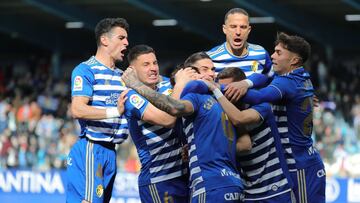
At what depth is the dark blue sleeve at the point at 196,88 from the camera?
6.87 m

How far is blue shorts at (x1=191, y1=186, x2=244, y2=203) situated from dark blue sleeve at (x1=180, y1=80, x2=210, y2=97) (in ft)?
2.52

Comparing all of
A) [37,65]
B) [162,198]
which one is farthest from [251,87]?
[37,65]

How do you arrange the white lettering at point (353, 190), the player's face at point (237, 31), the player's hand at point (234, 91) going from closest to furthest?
the player's hand at point (234, 91), the player's face at point (237, 31), the white lettering at point (353, 190)

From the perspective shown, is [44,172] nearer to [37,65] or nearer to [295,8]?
[295,8]

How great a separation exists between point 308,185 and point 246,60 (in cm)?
134

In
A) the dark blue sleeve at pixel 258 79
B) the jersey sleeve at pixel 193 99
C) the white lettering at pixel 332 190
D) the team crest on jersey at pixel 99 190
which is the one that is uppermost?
the dark blue sleeve at pixel 258 79

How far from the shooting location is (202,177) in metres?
6.80

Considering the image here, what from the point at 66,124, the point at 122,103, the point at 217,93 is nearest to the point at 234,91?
the point at 217,93

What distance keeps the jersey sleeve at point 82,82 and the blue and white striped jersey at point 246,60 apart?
Result: 45.2 inches

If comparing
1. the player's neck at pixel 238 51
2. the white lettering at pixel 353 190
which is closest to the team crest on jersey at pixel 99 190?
the player's neck at pixel 238 51

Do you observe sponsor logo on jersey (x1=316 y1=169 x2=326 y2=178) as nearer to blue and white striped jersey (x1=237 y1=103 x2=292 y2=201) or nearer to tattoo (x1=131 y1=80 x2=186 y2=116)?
blue and white striped jersey (x1=237 y1=103 x2=292 y2=201)

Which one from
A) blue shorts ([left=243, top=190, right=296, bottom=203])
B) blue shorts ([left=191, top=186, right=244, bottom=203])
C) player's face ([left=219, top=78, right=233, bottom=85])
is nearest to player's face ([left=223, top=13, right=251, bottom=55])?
player's face ([left=219, top=78, right=233, bottom=85])

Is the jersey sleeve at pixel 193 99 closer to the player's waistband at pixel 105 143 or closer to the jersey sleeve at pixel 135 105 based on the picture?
the jersey sleeve at pixel 135 105

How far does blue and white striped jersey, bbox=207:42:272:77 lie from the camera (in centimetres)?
841
